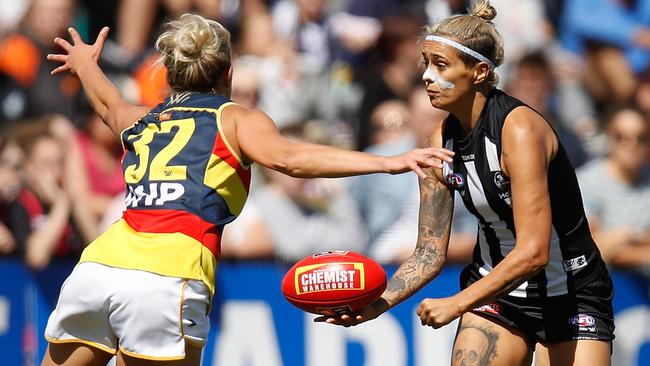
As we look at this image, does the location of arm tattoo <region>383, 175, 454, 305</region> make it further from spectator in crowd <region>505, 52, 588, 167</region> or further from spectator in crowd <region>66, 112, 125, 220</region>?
spectator in crowd <region>66, 112, 125, 220</region>

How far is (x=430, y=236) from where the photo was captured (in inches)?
197

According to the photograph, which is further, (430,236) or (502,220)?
(430,236)

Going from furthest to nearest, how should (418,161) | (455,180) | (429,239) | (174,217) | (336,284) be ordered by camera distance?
(429,239)
(455,180)
(336,284)
(174,217)
(418,161)

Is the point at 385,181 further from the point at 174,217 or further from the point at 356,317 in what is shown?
the point at 174,217

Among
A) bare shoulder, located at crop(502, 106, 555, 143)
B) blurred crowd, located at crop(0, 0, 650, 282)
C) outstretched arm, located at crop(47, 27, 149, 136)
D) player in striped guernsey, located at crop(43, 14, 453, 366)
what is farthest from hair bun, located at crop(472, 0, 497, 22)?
blurred crowd, located at crop(0, 0, 650, 282)

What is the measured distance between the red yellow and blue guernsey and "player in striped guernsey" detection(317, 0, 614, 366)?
0.66 meters

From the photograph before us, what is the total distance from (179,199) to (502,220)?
141cm

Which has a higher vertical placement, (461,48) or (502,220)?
(461,48)

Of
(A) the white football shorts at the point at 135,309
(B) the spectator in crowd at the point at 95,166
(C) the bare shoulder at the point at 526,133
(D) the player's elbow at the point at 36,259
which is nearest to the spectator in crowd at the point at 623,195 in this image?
(C) the bare shoulder at the point at 526,133

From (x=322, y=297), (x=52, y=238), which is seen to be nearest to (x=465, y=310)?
(x=322, y=297)

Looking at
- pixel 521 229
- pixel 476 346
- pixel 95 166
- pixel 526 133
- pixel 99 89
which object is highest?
pixel 95 166

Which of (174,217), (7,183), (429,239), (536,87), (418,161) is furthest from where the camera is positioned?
(7,183)

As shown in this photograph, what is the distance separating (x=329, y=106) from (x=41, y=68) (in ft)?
7.51

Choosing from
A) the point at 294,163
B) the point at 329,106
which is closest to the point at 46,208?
the point at 329,106
